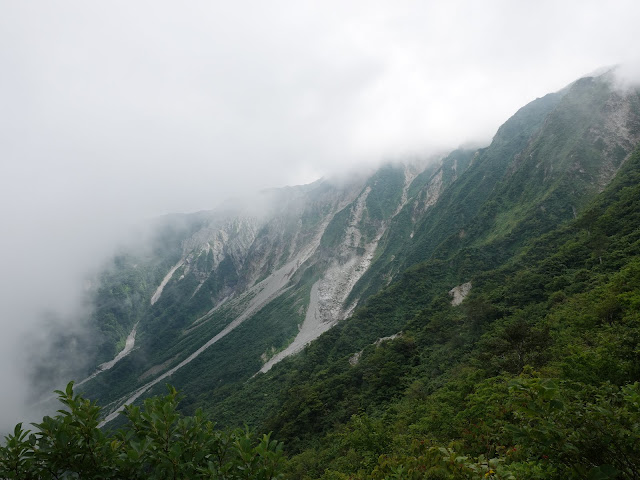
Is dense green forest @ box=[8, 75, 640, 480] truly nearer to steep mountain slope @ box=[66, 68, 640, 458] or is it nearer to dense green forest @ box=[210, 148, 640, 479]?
dense green forest @ box=[210, 148, 640, 479]

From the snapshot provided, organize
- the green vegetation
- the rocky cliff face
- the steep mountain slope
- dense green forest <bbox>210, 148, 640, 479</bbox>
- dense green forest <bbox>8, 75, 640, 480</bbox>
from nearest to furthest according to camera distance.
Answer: dense green forest <bbox>210, 148, 640, 479</bbox>, the green vegetation, dense green forest <bbox>8, 75, 640, 480</bbox>, the steep mountain slope, the rocky cliff face

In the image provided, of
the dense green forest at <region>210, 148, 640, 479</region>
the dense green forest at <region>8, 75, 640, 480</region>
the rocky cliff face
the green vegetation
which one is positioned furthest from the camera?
the rocky cliff face

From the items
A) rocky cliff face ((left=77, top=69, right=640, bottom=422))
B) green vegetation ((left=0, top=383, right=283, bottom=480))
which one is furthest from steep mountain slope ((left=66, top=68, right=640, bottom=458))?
green vegetation ((left=0, top=383, right=283, bottom=480))

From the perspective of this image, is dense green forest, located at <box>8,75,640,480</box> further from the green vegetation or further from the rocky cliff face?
the rocky cliff face

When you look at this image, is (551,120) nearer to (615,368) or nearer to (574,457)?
(615,368)

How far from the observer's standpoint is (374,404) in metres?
44.2

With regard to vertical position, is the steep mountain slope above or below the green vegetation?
below

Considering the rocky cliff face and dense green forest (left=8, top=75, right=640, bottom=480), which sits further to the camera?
the rocky cliff face

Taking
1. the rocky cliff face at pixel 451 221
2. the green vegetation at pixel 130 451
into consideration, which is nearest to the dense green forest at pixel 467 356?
the green vegetation at pixel 130 451

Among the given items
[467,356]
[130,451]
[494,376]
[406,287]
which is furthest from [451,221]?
[130,451]

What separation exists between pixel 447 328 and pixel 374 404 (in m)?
19.2

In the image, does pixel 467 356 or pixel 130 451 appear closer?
pixel 130 451

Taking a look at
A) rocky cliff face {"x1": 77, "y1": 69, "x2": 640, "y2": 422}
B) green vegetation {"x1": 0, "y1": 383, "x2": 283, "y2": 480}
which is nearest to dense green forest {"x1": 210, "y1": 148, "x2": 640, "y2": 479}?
green vegetation {"x1": 0, "y1": 383, "x2": 283, "y2": 480}

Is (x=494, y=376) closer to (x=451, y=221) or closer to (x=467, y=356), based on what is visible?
(x=467, y=356)
